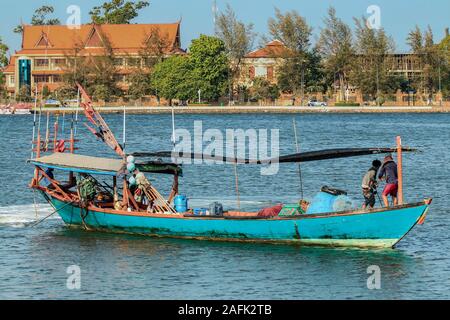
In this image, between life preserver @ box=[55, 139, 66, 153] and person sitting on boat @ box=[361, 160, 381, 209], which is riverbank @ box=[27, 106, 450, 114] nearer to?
life preserver @ box=[55, 139, 66, 153]

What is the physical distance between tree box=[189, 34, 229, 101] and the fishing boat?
118454mm

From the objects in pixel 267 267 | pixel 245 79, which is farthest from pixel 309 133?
pixel 267 267

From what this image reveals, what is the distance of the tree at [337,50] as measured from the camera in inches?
6506

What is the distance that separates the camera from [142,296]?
3156cm

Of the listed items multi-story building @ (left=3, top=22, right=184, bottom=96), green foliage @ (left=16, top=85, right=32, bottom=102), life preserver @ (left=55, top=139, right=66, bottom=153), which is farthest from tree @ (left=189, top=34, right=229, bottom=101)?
life preserver @ (left=55, top=139, right=66, bottom=153)

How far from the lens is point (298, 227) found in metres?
36.2

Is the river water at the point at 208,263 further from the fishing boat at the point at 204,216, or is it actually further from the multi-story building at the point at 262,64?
the multi-story building at the point at 262,64

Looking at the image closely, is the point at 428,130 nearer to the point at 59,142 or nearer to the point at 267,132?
the point at 267,132

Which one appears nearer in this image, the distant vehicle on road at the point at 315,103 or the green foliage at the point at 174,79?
the green foliage at the point at 174,79

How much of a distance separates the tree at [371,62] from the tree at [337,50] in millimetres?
1530

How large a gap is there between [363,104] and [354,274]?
140 metres

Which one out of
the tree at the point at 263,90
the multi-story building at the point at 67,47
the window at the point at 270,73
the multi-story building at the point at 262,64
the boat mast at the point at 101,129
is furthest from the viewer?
the multi-story building at the point at 67,47

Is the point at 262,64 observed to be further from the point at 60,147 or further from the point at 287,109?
the point at 60,147

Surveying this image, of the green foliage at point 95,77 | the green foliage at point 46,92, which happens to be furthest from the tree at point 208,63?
the green foliage at point 46,92
